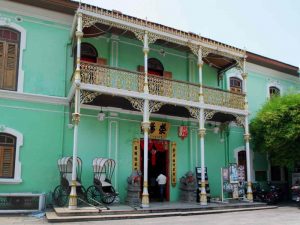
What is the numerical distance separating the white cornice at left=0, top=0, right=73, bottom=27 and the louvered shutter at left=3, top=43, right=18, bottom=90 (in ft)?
4.11

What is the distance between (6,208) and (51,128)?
10.1 feet

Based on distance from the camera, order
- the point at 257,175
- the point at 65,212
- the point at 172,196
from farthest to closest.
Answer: the point at 257,175
the point at 172,196
the point at 65,212

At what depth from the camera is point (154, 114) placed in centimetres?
1481

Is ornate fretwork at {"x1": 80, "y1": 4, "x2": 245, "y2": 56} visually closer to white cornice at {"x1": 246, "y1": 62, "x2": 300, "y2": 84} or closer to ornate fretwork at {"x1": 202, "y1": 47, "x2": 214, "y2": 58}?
ornate fretwork at {"x1": 202, "y1": 47, "x2": 214, "y2": 58}

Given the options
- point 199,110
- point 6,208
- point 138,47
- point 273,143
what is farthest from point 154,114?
point 6,208

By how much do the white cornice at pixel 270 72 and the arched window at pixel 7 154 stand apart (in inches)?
474

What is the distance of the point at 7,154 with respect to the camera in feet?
39.0

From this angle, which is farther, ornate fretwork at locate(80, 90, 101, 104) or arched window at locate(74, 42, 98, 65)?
arched window at locate(74, 42, 98, 65)

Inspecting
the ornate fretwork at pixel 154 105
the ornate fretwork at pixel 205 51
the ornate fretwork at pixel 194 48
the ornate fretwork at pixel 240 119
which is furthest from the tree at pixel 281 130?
the ornate fretwork at pixel 154 105

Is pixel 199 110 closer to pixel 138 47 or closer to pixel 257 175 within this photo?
pixel 138 47

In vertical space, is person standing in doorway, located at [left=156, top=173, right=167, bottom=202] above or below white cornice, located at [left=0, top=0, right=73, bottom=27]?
below

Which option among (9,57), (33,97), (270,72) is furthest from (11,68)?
(270,72)

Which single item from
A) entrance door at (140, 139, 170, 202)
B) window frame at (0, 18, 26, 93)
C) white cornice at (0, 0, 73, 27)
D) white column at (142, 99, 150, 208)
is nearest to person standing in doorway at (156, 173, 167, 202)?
entrance door at (140, 139, 170, 202)

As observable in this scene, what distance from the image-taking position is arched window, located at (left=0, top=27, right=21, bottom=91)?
12320mm
